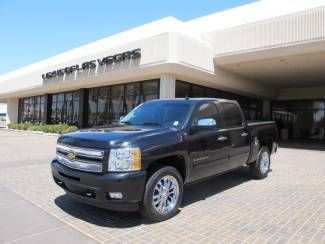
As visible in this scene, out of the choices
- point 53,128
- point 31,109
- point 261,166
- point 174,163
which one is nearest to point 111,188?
point 174,163

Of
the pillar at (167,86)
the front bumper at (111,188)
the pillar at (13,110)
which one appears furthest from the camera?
the pillar at (13,110)

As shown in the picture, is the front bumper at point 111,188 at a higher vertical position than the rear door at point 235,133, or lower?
lower

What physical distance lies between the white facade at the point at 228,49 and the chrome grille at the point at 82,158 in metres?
10.6

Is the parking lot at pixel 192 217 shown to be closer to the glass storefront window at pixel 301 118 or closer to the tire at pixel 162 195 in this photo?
the tire at pixel 162 195

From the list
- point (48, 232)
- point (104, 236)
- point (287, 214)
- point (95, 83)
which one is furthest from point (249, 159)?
point (95, 83)

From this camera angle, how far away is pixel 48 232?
444 centimetres

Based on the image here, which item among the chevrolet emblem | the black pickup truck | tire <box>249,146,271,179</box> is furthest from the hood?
tire <box>249,146,271,179</box>

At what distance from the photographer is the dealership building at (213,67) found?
50.2ft

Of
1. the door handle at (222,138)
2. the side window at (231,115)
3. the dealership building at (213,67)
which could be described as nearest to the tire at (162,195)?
the door handle at (222,138)

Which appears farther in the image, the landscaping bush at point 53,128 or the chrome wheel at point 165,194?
the landscaping bush at point 53,128

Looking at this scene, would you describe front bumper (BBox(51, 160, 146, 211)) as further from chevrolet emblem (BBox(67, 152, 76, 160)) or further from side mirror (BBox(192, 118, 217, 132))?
side mirror (BBox(192, 118, 217, 132))

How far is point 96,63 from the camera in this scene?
19.7 meters

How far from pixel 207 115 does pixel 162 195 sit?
1935mm

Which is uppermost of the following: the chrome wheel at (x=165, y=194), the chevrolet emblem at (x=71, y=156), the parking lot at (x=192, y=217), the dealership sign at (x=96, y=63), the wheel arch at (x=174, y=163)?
the dealership sign at (x=96, y=63)
